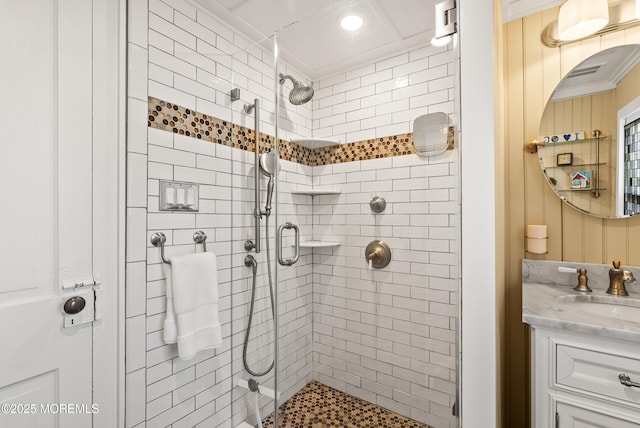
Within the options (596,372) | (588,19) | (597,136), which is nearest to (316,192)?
(596,372)

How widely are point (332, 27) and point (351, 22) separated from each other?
0.32 feet

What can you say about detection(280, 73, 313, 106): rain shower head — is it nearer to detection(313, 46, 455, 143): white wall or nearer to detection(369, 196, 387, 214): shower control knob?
detection(313, 46, 455, 143): white wall

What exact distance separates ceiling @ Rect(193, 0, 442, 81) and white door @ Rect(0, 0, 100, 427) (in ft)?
2.56

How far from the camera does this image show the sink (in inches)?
47.6

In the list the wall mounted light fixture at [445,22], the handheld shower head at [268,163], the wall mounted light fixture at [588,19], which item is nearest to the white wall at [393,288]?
the handheld shower head at [268,163]

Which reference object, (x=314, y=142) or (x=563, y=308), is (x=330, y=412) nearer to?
(x=563, y=308)

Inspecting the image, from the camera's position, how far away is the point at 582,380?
101cm

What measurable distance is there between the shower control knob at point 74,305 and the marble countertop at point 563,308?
1.72 meters

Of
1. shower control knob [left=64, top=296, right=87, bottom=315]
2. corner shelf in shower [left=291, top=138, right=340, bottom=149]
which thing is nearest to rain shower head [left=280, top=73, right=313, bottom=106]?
corner shelf in shower [left=291, top=138, right=340, bottom=149]

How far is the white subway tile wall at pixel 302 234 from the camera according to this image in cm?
116

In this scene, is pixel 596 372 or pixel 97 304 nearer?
pixel 596 372

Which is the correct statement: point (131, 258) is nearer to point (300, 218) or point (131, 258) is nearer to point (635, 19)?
point (300, 218)

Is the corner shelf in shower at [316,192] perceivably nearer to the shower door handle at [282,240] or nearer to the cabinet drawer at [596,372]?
the shower door handle at [282,240]

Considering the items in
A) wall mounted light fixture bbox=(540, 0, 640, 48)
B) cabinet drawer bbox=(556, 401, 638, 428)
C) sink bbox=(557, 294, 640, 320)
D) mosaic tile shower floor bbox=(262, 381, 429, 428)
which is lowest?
mosaic tile shower floor bbox=(262, 381, 429, 428)
